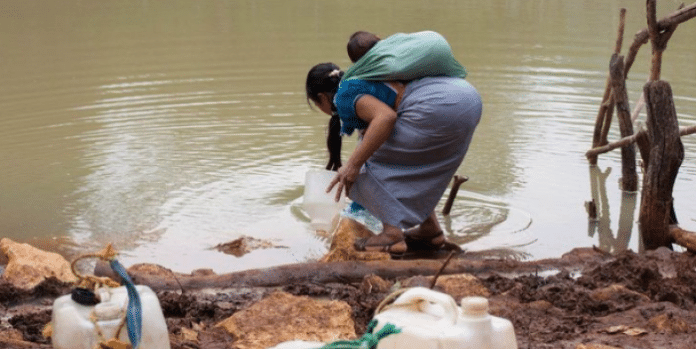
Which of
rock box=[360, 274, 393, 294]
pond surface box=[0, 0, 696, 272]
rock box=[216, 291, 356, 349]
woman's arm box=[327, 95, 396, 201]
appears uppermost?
woman's arm box=[327, 95, 396, 201]

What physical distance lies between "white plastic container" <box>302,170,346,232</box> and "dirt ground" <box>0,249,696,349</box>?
40.8 inches

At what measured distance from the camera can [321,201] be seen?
5691 millimetres

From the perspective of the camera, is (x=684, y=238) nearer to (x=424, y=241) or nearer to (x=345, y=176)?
(x=424, y=241)

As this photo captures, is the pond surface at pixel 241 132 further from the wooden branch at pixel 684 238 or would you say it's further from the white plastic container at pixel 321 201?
the wooden branch at pixel 684 238

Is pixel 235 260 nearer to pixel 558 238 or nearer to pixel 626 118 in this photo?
pixel 558 238

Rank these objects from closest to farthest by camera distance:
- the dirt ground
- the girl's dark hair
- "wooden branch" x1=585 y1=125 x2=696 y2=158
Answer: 1. the dirt ground
2. the girl's dark hair
3. "wooden branch" x1=585 y1=125 x2=696 y2=158

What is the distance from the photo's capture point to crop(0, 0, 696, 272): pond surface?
6.19 m

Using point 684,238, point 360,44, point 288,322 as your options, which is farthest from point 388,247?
point 684,238

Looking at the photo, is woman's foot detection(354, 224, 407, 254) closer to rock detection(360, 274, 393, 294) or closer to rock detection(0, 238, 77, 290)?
rock detection(360, 274, 393, 294)

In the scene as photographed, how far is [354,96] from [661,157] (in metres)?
1.67

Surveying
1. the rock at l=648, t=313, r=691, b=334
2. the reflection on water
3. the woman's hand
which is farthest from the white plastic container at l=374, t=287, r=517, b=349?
the reflection on water

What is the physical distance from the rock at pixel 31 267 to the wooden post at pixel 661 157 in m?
2.96

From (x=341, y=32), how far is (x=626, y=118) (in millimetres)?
8947

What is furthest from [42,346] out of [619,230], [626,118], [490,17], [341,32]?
[490,17]
